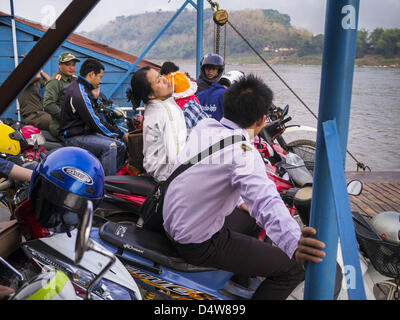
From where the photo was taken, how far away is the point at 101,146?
13.0ft

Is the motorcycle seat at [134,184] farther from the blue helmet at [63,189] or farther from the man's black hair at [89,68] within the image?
the man's black hair at [89,68]

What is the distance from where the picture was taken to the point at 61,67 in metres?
5.07

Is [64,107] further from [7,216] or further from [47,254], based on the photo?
[47,254]

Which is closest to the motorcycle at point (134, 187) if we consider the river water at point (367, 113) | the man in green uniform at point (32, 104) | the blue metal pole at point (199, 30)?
the river water at point (367, 113)

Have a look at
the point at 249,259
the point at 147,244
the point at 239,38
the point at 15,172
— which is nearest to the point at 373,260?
the point at 249,259

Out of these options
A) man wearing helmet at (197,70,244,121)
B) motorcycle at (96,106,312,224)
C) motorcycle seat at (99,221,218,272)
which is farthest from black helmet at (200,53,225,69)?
motorcycle seat at (99,221,218,272)

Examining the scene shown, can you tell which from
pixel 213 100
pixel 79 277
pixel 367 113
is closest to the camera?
pixel 79 277

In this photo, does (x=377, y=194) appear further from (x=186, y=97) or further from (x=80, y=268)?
(x=80, y=268)

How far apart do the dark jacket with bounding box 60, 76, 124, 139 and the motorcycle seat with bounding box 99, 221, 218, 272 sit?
1.97 metres

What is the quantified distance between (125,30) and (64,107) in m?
3.96

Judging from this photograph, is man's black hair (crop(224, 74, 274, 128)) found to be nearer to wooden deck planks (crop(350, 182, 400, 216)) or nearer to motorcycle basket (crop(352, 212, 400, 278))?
motorcycle basket (crop(352, 212, 400, 278))

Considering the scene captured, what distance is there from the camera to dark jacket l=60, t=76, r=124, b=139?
153 inches

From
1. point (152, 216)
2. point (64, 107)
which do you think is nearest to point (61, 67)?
point (64, 107)

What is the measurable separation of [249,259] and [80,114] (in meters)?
2.66
